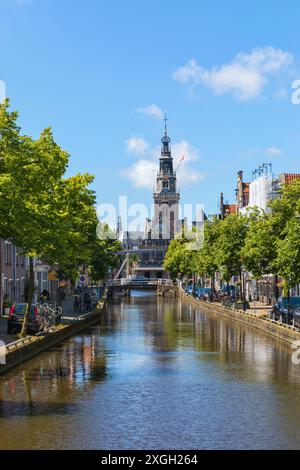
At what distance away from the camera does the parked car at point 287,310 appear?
4922 centimetres

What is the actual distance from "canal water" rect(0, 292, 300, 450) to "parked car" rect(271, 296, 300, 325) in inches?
286

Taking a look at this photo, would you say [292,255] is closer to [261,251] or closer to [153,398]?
[261,251]

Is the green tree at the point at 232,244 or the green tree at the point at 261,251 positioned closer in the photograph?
the green tree at the point at 261,251

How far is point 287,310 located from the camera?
5234 cm

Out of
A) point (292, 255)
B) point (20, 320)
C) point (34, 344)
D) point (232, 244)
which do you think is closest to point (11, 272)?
point (232, 244)

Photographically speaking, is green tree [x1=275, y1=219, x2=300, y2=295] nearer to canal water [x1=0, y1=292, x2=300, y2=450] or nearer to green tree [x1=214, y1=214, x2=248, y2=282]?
canal water [x1=0, y1=292, x2=300, y2=450]

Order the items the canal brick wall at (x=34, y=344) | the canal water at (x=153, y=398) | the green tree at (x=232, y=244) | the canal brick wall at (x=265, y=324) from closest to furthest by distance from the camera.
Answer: the canal water at (x=153, y=398), the canal brick wall at (x=34, y=344), the canal brick wall at (x=265, y=324), the green tree at (x=232, y=244)

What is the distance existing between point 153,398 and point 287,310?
2930 cm

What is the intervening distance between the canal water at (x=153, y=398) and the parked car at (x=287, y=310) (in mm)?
7273

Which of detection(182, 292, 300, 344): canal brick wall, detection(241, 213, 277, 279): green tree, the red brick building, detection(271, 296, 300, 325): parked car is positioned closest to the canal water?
detection(182, 292, 300, 344): canal brick wall

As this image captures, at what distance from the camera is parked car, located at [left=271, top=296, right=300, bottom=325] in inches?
1938

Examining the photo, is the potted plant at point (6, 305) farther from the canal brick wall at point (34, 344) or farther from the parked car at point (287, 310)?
the parked car at point (287, 310)

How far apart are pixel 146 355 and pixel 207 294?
71375 mm

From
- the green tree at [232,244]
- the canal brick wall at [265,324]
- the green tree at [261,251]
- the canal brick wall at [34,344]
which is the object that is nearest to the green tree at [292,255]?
the canal brick wall at [265,324]
